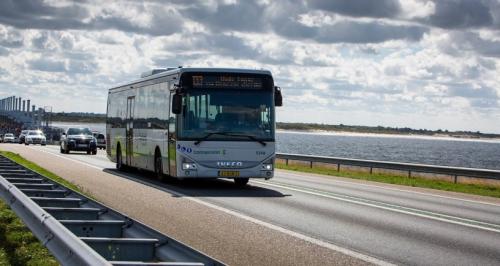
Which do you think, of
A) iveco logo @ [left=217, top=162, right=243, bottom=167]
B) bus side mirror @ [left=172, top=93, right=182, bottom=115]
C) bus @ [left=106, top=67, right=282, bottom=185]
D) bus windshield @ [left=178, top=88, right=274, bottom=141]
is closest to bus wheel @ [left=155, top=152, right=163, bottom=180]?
bus @ [left=106, top=67, right=282, bottom=185]

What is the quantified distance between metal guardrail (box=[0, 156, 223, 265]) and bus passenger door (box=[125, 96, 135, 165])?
1520cm

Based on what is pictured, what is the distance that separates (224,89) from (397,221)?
279 inches

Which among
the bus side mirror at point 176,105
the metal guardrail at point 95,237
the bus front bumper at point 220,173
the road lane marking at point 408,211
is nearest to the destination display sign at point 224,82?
the bus side mirror at point 176,105

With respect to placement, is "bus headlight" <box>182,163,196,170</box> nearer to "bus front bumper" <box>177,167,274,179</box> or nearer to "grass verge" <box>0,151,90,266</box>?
"bus front bumper" <box>177,167,274,179</box>

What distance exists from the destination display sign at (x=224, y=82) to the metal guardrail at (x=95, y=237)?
386 inches

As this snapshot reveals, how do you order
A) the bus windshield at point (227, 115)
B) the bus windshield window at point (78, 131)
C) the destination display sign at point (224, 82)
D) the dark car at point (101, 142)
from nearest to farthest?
the bus windshield at point (227, 115) → the destination display sign at point (224, 82) → the bus windshield window at point (78, 131) → the dark car at point (101, 142)

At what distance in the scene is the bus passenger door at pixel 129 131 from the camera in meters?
24.9

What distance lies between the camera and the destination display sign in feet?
63.1

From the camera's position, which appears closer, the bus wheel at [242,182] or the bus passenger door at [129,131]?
the bus wheel at [242,182]

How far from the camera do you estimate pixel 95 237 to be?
679cm

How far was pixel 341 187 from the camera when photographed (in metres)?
22.1

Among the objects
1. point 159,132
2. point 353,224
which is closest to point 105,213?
point 353,224

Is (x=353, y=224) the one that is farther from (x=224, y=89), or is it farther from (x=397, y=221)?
(x=224, y=89)

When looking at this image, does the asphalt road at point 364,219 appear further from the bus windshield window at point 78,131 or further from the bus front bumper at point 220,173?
the bus windshield window at point 78,131
